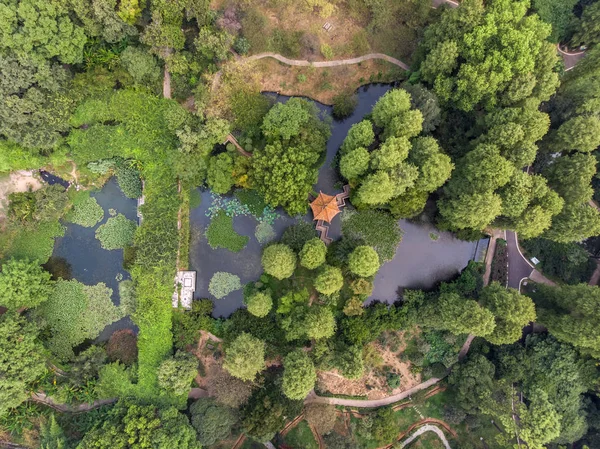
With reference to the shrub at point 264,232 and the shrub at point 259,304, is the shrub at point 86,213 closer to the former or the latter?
the shrub at point 264,232

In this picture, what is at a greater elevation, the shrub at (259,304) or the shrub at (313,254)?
the shrub at (313,254)

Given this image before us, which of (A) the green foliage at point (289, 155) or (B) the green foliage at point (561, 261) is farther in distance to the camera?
(B) the green foliage at point (561, 261)

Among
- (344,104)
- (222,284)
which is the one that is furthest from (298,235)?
(344,104)

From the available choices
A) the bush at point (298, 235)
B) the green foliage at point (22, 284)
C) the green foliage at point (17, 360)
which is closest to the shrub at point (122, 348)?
the green foliage at point (17, 360)

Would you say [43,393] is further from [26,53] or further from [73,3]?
[73,3]

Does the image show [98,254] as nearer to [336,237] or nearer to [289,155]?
[289,155]

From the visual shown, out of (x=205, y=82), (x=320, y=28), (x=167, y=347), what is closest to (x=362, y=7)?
(x=320, y=28)
